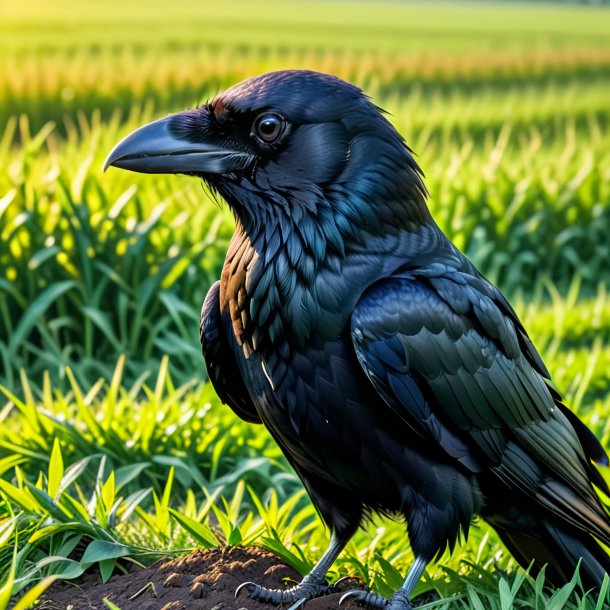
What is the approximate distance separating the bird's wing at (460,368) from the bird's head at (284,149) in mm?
221

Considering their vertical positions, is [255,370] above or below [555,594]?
above

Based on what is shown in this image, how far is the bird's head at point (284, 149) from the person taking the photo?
88.6 inches

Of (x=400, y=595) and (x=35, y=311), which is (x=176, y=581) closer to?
(x=400, y=595)

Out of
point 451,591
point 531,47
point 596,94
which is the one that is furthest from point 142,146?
point 531,47

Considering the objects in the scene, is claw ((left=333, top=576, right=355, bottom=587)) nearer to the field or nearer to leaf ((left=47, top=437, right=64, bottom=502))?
the field

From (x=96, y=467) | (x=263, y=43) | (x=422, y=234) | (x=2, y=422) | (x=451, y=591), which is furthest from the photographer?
(x=263, y=43)

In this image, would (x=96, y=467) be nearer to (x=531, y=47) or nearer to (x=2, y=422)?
(x=2, y=422)

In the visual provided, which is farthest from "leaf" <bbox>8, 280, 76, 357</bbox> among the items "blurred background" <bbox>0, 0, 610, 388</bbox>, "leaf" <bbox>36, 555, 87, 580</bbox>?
"leaf" <bbox>36, 555, 87, 580</bbox>

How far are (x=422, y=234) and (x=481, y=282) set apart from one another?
20 cm

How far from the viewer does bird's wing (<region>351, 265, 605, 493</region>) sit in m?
2.19

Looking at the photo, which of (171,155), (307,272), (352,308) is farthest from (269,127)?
(352,308)

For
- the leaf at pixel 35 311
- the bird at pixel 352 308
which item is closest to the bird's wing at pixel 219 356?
the bird at pixel 352 308

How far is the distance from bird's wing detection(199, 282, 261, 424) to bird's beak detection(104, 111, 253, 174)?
0.40 meters

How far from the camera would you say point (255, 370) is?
2338 millimetres
